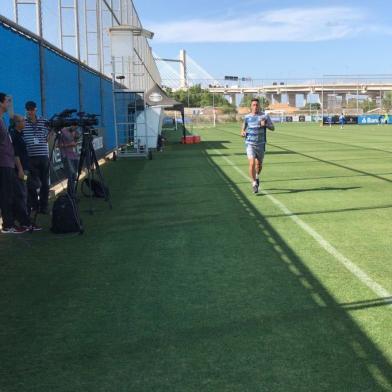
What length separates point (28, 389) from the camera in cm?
339

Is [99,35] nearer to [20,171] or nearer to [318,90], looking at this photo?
[20,171]

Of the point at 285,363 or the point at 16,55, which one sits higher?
the point at 16,55

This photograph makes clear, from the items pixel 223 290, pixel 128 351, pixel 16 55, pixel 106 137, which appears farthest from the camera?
pixel 106 137

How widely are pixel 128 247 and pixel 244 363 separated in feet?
11.6

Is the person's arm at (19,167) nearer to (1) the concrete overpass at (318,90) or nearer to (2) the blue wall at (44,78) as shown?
(2) the blue wall at (44,78)

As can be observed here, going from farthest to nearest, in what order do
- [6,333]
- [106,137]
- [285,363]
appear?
1. [106,137]
2. [6,333]
3. [285,363]

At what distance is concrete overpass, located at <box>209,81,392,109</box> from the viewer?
132 m

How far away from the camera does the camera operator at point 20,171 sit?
7672 millimetres

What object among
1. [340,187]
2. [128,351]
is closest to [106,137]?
[340,187]

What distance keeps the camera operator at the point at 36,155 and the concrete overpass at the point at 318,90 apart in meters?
115

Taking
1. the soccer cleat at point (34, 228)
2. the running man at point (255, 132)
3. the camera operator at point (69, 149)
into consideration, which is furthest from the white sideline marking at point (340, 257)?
the soccer cleat at point (34, 228)

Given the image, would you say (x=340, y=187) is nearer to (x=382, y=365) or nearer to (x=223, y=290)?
(x=223, y=290)

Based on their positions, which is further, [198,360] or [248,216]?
[248,216]

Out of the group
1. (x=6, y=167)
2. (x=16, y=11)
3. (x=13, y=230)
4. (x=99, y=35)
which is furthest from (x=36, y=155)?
(x=99, y=35)
